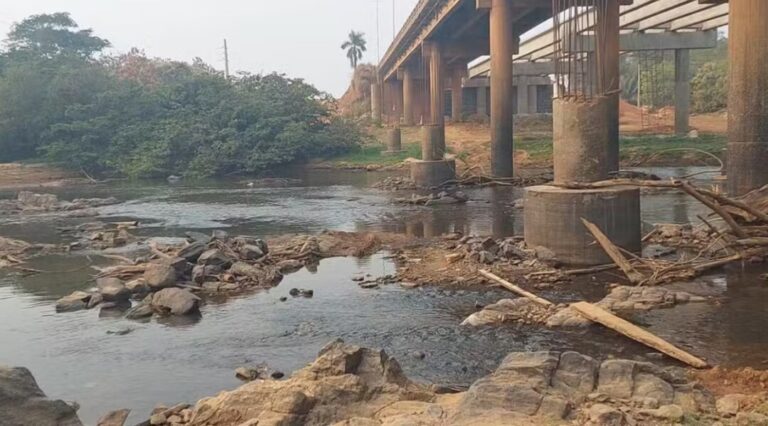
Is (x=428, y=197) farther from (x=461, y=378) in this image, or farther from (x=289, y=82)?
(x=289, y=82)

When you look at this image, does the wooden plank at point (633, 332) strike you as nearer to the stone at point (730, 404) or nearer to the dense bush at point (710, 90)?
the stone at point (730, 404)

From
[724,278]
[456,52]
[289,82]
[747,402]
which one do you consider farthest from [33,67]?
[747,402]

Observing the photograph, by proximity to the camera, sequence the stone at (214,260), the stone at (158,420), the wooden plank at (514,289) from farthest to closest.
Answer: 1. the stone at (214,260)
2. the wooden plank at (514,289)
3. the stone at (158,420)

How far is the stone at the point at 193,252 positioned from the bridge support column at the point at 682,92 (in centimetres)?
3868

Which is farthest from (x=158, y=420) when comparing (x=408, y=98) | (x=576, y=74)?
(x=408, y=98)

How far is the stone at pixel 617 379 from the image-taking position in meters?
Answer: 6.94

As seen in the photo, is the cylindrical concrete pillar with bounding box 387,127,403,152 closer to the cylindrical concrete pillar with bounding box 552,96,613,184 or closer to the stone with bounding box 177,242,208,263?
the cylindrical concrete pillar with bounding box 552,96,613,184

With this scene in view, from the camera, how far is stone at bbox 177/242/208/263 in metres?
15.3

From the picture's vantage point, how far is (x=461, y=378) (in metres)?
8.56

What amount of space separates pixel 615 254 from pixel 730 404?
6472 millimetres

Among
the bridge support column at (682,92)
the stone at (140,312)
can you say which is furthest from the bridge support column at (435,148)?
the stone at (140,312)

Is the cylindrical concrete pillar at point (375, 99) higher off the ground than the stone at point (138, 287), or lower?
higher

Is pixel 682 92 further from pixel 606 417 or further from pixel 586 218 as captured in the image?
pixel 606 417

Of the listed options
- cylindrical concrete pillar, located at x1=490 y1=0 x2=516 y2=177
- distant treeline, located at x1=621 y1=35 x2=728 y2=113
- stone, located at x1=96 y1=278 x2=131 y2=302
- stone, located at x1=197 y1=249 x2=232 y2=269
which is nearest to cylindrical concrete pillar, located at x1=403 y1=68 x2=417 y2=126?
distant treeline, located at x1=621 y1=35 x2=728 y2=113
